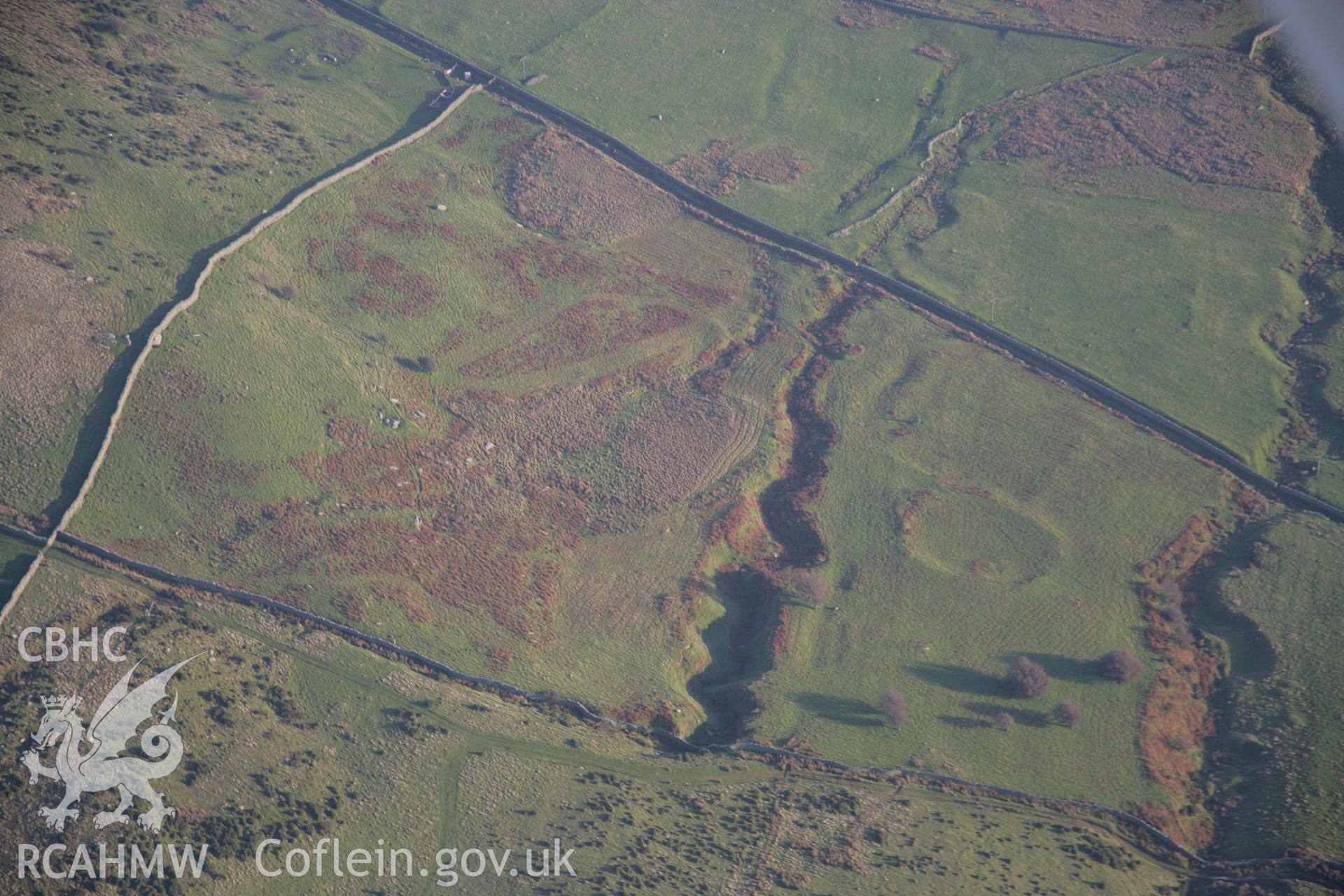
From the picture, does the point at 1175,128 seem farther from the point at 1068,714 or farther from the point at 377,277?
the point at 377,277

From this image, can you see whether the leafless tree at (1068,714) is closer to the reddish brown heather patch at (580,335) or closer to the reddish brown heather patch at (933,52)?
the reddish brown heather patch at (580,335)

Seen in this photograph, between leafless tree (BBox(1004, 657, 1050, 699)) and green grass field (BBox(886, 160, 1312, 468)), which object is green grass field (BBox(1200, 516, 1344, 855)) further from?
leafless tree (BBox(1004, 657, 1050, 699))

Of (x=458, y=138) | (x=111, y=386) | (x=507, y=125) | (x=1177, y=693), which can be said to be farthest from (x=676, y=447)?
(x=507, y=125)

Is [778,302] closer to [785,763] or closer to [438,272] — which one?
[438,272]

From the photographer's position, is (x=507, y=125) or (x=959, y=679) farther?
(x=507, y=125)

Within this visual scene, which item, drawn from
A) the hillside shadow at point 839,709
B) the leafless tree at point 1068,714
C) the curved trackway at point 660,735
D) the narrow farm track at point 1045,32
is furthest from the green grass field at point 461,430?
the narrow farm track at point 1045,32

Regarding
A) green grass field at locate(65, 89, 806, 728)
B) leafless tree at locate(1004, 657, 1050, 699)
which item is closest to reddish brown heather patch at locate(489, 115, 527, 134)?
green grass field at locate(65, 89, 806, 728)

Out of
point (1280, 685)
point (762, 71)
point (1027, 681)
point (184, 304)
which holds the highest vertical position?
point (762, 71)

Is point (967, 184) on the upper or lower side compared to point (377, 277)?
upper
